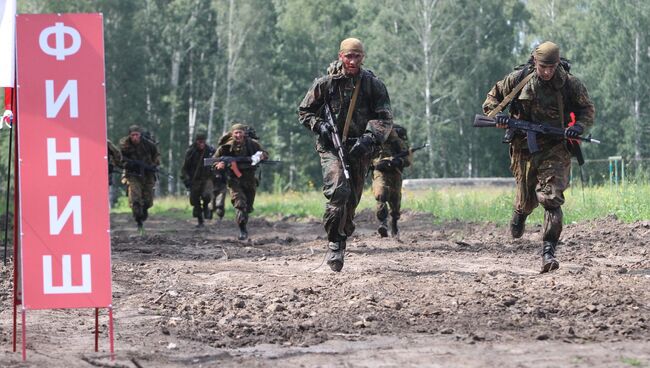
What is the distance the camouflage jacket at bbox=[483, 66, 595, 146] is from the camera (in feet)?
36.8

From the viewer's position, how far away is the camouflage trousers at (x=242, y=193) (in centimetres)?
1964

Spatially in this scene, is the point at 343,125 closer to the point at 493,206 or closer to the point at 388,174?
the point at 388,174

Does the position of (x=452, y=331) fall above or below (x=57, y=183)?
below

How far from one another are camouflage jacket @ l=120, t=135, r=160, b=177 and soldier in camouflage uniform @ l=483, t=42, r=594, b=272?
38.1 ft

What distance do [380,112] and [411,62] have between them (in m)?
45.5

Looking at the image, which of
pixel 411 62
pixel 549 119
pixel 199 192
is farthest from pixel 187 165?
pixel 411 62

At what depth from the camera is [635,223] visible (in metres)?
16.8

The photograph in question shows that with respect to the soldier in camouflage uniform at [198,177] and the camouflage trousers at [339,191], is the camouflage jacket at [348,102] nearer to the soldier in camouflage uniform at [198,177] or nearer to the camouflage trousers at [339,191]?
the camouflage trousers at [339,191]

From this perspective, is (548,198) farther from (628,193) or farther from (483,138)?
(483,138)

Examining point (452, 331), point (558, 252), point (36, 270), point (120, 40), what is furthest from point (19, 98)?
point (120, 40)

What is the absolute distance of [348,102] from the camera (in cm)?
1170

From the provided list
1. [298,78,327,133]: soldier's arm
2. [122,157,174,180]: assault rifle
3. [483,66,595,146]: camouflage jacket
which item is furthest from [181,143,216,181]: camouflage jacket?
[483,66,595,146]: camouflage jacket

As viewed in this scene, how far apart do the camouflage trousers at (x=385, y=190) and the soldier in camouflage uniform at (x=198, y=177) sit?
25.1ft

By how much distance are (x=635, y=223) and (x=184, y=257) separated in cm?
613
